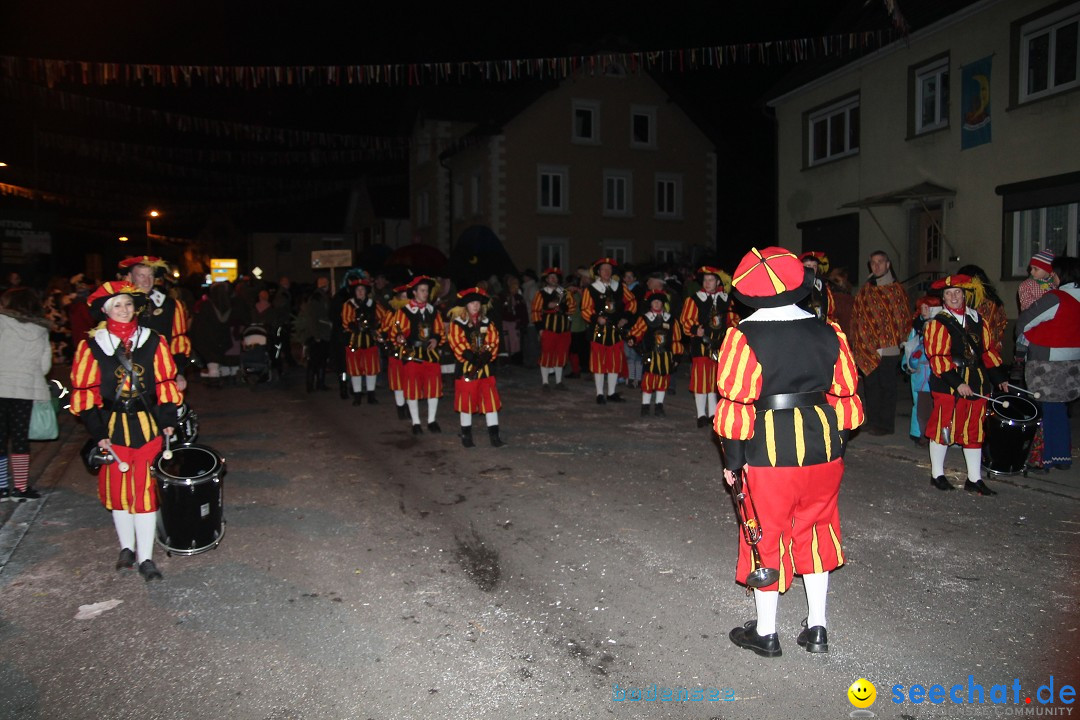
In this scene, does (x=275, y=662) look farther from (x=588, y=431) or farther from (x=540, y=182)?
(x=540, y=182)

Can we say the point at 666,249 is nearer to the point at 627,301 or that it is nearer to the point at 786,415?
the point at 627,301

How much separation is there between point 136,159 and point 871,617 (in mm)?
23350

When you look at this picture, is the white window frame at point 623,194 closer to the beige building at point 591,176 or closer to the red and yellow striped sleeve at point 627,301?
the beige building at point 591,176

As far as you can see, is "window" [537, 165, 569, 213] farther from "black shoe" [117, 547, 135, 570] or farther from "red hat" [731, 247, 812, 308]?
"red hat" [731, 247, 812, 308]

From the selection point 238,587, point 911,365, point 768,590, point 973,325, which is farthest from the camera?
point 911,365

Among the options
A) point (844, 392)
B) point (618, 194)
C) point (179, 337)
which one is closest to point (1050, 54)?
point (844, 392)

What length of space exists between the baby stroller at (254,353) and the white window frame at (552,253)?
16.8 metres

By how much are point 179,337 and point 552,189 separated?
25.9m

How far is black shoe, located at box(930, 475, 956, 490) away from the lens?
23.6 feet

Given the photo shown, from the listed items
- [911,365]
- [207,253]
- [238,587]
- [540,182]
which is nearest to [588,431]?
[911,365]

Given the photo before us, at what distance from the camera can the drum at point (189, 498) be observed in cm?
517

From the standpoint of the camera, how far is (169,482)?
16.8ft

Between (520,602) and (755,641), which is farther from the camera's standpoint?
(520,602)

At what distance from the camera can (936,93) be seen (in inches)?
617
